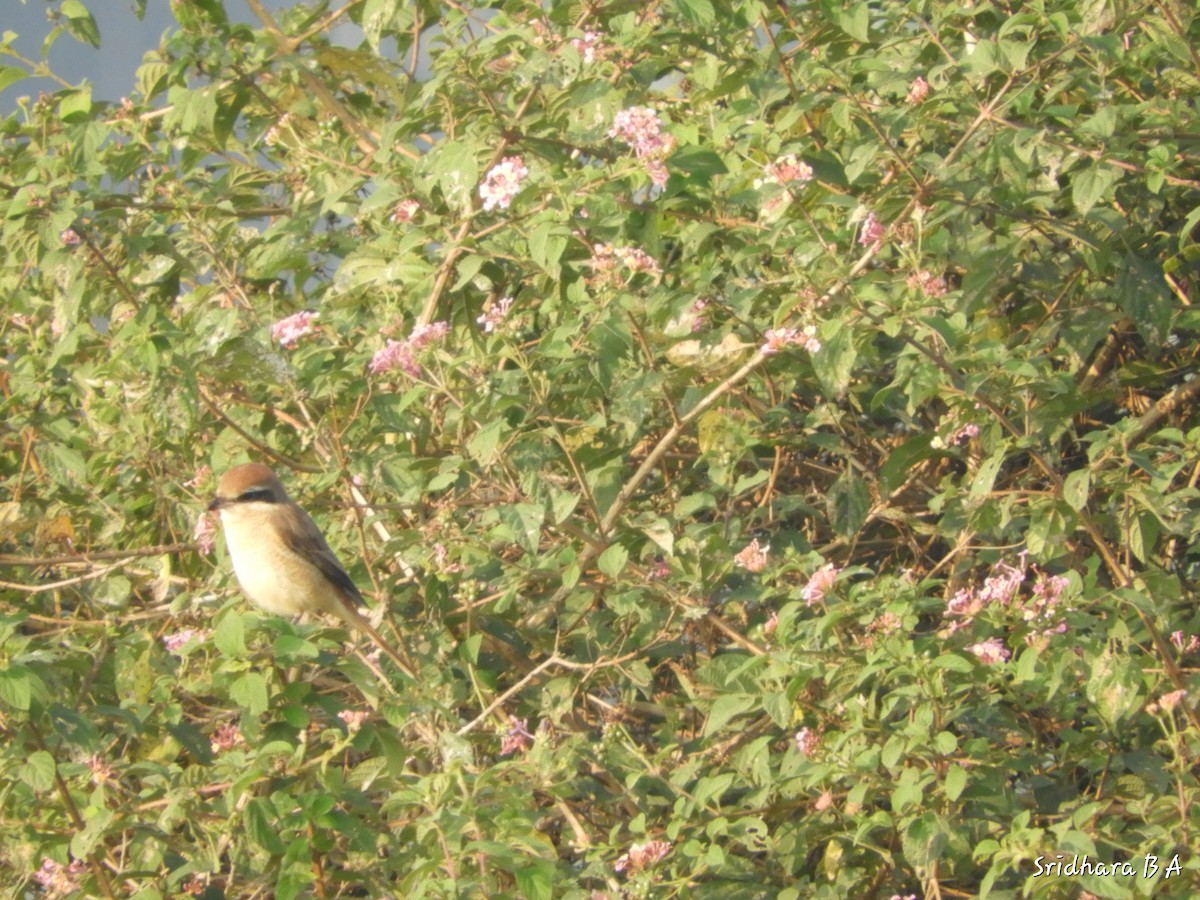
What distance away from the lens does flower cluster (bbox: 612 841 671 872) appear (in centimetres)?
370

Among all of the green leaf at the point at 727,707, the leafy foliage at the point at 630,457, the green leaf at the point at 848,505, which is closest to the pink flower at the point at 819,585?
the leafy foliage at the point at 630,457

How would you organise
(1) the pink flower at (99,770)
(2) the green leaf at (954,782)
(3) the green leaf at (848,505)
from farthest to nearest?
1. (3) the green leaf at (848,505)
2. (1) the pink flower at (99,770)
3. (2) the green leaf at (954,782)

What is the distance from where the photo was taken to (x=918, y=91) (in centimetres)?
425

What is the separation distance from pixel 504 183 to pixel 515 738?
5.05 feet

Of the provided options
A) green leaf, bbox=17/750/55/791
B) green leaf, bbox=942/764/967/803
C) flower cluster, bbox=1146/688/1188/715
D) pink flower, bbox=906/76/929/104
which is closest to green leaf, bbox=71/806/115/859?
green leaf, bbox=17/750/55/791

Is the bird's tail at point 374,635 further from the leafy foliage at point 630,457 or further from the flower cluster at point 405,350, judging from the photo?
the flower cluster at point 405,350

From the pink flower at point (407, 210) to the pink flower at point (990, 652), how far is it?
208 cm

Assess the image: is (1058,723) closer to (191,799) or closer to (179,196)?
(191,799)

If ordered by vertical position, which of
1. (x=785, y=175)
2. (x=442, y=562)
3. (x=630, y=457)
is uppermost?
(x=785, y=175)

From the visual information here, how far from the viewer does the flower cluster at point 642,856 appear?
3.70 m

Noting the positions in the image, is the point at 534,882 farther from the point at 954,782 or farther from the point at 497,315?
the point at 497,315

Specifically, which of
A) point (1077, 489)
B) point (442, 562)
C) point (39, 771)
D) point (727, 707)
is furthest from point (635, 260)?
point (39, 771)

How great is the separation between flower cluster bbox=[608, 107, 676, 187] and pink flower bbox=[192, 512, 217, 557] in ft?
5.95

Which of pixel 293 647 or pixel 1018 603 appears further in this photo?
pixel 1018 603
